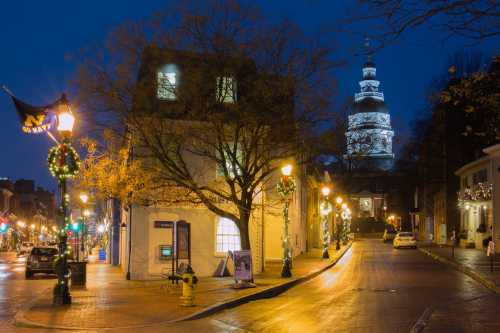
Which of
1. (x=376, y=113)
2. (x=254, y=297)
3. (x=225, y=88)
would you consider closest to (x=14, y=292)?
(x=254, y=297)

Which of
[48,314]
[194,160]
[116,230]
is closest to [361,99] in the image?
[116,230]

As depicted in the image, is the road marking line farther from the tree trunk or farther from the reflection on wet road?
the tree trunk

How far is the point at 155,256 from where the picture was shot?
2812 centimetres

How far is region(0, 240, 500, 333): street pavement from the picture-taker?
1529cm

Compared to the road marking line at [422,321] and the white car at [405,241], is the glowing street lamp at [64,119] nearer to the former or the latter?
the road marking line at [422,321]

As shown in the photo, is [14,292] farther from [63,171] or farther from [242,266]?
[242,266]

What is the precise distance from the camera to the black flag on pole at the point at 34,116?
62.8 feet

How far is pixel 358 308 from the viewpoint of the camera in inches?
729

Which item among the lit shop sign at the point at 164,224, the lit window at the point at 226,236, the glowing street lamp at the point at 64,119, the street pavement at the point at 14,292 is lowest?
the street pavement at the point at 14,292

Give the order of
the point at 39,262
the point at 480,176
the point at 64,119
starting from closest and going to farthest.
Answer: the point at 64,119 → the point at 39,262 → the point at 480,176

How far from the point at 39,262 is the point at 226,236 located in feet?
31.3

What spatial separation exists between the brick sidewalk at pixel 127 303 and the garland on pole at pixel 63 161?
11.6 ft

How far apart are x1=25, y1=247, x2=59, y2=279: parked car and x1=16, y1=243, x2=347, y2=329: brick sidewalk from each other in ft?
16.1

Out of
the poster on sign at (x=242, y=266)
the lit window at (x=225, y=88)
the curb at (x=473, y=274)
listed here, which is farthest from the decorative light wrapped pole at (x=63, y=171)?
the curb at (x=473, y=274)
